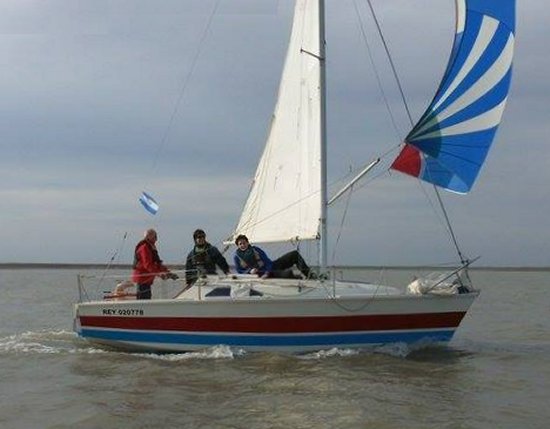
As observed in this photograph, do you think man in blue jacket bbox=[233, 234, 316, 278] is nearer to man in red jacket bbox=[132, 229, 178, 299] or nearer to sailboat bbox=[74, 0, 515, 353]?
sailboat bbox=[74, 0, 515, 353]

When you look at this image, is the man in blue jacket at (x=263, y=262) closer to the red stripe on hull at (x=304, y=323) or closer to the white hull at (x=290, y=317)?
the white hull at (x=290, y=317)

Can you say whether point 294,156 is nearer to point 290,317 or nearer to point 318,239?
point 318,239

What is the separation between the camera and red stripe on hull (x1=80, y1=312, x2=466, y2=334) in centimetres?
1156

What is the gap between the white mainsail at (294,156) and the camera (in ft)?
41.5

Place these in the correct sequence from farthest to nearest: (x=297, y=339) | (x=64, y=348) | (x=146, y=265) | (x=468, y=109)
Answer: (x=64, y=348)
(x=146, y=265)
(x=468, y=109)
(x=297, y=339)

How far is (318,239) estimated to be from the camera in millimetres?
12344

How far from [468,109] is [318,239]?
3.29 meters

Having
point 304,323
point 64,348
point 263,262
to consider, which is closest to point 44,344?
point 64,348

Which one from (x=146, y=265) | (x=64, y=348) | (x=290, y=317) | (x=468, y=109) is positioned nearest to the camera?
(x=290, y=317)

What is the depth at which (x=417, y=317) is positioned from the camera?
11742 millimetres

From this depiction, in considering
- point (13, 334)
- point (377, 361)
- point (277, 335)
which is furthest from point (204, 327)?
point (13, 334)

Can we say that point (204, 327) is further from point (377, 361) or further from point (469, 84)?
point (469, 84)

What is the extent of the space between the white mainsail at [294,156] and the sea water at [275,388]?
2412mm

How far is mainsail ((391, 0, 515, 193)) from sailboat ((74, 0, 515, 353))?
17mm
